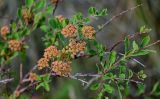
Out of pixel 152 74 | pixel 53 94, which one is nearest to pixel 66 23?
pixel 53 94

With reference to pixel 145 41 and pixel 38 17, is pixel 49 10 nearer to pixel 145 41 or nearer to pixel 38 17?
pixel 38 17

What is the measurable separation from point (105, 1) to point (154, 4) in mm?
290

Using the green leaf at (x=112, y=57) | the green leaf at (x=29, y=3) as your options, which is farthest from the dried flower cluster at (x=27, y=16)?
the green leaf at (x=112, y=57)

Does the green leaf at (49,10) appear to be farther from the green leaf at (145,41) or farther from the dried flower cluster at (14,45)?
the green leaf at (145,41)

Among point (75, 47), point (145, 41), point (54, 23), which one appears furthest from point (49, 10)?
point (145, 41)

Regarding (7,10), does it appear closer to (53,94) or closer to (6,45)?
(53,94)

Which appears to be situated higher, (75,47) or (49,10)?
(49,10)

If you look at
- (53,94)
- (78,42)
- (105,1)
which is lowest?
(53,94)

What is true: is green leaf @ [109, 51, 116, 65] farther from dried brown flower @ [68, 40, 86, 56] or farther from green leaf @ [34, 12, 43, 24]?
green leaf @ [34, 12, 43, 24]

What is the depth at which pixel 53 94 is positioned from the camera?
1951 millimetres

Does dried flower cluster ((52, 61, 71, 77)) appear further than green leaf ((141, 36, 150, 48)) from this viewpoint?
No

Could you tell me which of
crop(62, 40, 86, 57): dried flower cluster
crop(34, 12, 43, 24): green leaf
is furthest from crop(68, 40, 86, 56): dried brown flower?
crop(34, 12, 43, 24): green leaf

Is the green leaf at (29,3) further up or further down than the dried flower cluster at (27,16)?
further up

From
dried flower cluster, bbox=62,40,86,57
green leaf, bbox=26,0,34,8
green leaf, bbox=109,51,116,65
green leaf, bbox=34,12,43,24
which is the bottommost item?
green leaf, bbox=109,51,116,65
